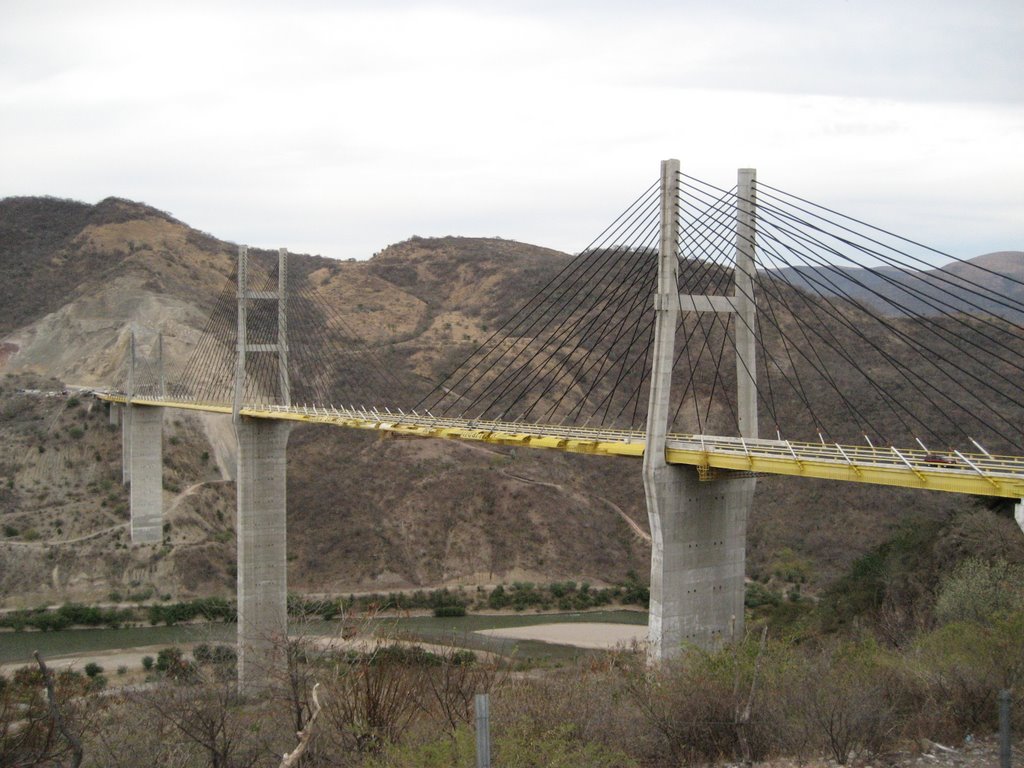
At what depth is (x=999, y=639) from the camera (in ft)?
50.2

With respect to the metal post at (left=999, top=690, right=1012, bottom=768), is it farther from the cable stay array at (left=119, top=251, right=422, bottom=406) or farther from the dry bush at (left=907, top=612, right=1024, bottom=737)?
the cable stay array at (left=119, top=251, right=422, bottom=406)

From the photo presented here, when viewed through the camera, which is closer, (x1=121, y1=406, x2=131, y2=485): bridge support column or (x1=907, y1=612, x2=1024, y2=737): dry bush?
(x1=907, y1=612, x2=1024, y2=737): dry bush

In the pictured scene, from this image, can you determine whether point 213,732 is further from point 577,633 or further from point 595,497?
point 595,497

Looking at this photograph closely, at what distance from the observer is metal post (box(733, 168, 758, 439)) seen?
21.8 m

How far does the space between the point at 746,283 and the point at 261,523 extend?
23.5m

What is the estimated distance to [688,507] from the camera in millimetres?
21672

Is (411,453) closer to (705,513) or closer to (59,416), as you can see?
(59,416)

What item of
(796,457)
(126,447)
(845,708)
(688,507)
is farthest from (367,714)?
(126,447)

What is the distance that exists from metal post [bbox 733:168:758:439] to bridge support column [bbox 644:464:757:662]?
5.67 ft

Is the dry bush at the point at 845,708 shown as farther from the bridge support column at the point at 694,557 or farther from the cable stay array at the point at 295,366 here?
the cable stay array at the point at 295,366

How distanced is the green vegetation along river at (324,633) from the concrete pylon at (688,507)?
16.8m

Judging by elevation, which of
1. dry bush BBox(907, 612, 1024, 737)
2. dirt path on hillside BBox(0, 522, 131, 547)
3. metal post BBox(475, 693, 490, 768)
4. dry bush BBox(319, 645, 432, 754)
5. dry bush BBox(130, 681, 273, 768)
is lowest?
dirt path on hillside BBox(0, 522, 131, 547)

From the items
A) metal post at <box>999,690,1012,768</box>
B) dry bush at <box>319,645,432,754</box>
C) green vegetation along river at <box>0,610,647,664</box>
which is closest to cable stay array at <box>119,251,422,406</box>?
green vegetation along river at <box>0,610,647,664</box>

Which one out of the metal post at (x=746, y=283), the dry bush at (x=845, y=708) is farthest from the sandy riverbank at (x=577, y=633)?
the dry bush at (x=845, y=708)
